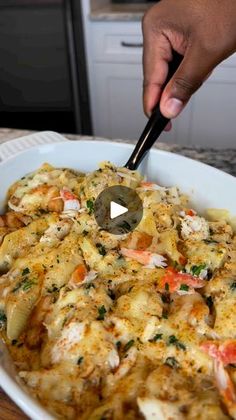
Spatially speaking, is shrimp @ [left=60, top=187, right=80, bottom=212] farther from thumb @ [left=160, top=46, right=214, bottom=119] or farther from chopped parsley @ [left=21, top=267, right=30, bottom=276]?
thumb @ [left=160, top=46, right=214, bottom=119]

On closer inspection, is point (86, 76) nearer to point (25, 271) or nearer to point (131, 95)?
point (131, 95)

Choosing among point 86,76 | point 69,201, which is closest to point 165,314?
point 69,201

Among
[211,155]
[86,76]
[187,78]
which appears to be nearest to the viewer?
[187,78]

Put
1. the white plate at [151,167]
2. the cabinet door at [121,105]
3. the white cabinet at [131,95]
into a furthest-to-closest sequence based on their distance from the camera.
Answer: the cabinet door at [121,105] → the white cabinet at [131,95] → the white plate at [151,167]

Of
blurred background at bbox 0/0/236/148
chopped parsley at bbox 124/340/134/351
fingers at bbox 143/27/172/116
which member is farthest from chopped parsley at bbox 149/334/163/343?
blurred background at bbox 0/0/236/148

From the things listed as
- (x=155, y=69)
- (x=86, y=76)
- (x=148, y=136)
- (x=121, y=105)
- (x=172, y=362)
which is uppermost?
(x=155, y=69)

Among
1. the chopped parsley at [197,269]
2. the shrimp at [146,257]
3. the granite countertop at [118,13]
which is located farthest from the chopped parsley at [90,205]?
the granite countertop at [118,13]

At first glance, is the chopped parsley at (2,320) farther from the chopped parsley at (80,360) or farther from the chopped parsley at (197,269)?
the chopped parsley at (197,269)

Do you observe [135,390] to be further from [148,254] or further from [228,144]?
[228,144]
